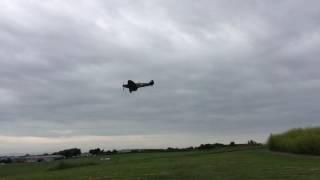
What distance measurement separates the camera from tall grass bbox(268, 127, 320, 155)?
60.4m

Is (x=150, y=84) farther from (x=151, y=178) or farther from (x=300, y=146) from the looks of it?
(x=300, y=146)

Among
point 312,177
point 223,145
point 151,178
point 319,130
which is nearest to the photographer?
point 312,177

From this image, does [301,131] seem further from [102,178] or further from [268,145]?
[102,178]

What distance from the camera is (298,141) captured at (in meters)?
63.1

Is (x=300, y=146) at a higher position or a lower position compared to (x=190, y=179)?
higher

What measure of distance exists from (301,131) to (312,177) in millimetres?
36944

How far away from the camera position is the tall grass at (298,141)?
60.4m

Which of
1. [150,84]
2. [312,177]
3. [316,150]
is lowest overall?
[312,177]

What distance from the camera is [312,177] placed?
104ft

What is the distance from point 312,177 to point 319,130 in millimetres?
33995

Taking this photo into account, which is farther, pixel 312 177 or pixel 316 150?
pixel 316 150

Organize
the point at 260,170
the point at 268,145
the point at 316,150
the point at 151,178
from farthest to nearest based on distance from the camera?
the point at 268,145
the point at 316,150
the point at 260,170
the point at 151,178

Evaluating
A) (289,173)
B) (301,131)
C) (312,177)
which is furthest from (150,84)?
(301,131)

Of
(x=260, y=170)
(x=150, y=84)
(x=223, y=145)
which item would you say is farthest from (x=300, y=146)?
(x=223, y=145)
